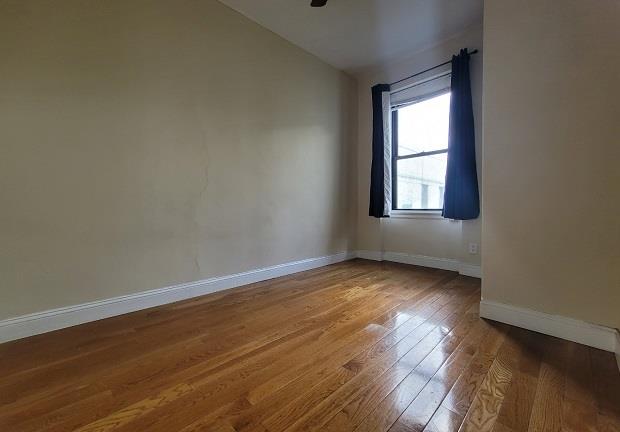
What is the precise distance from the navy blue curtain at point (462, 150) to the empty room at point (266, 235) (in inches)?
0.9

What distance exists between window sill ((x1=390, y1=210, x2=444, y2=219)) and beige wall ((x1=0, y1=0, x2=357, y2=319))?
1.39 m

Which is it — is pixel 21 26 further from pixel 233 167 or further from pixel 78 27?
pixel 233 167

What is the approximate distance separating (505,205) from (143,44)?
2831 millimetres

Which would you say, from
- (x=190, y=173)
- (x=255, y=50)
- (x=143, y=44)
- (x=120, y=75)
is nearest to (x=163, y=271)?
(x=190, y=173)

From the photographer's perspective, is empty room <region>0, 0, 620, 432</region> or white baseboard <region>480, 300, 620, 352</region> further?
white baseboard <region>480, 300, 620, 352</region>

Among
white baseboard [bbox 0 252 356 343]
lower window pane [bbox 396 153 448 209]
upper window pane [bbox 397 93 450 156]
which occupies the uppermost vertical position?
upper window pane [bbox 397 93 450 156]

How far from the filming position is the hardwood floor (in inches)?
37.4

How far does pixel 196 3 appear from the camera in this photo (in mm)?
2262

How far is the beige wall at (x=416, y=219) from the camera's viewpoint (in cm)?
287

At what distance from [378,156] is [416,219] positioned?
1000 mm

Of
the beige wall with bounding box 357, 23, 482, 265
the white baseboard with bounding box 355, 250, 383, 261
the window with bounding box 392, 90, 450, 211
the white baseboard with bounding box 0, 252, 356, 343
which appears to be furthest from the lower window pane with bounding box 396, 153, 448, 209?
the white baseboard with bounding box 0, 252, 356, 343

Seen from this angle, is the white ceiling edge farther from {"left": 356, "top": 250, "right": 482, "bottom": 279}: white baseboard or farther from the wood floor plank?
the wood floor plank

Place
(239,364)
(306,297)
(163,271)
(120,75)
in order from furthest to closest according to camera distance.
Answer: (306,297), (163,271), (120,75), (239,364)

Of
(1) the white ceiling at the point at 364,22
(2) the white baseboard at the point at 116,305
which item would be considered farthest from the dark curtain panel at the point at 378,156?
(2) the white baseboard at the point at 116,305
